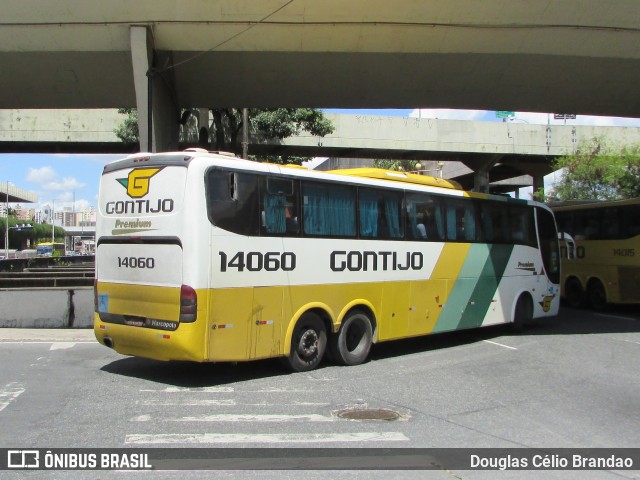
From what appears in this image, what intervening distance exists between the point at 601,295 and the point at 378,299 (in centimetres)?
1148

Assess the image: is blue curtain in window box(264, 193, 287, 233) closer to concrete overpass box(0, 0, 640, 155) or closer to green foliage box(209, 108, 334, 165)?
concrete overpass box(0, 0, 640, 155)

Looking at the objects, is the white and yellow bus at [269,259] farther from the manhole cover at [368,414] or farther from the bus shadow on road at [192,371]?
the manhole cover at [368,414]

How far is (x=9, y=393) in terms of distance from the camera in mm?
7777

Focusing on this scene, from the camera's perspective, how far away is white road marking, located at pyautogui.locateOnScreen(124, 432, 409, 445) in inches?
229

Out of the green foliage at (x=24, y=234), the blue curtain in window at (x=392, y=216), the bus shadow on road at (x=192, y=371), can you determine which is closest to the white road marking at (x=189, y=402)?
the bus shadow on road at (x=192, y=371)

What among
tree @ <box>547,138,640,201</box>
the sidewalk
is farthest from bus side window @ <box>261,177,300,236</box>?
tree @ <box>547,138,640,201</box>

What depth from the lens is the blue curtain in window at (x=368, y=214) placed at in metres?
10.1

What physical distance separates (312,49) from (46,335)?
365 inches

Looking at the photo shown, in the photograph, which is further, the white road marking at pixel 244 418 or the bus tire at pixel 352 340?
the bus tire at pixel 352 340

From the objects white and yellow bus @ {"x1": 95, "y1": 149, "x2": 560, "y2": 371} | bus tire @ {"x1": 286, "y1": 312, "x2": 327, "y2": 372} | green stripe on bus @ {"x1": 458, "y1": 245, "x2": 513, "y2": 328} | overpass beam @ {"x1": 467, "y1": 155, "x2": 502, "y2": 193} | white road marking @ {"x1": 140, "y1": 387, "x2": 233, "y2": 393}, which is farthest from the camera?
overpass beam @ {"x1": 467, "y1": 155, "x2": 502, "y2": 193}

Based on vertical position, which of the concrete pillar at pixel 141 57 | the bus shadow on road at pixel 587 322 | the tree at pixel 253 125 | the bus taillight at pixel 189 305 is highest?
the tree at pixel 253 125

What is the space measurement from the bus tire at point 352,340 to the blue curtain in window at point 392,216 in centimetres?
160

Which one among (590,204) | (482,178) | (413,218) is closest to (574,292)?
(590,204)

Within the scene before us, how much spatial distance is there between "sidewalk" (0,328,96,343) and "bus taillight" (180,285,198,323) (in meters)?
5.69
